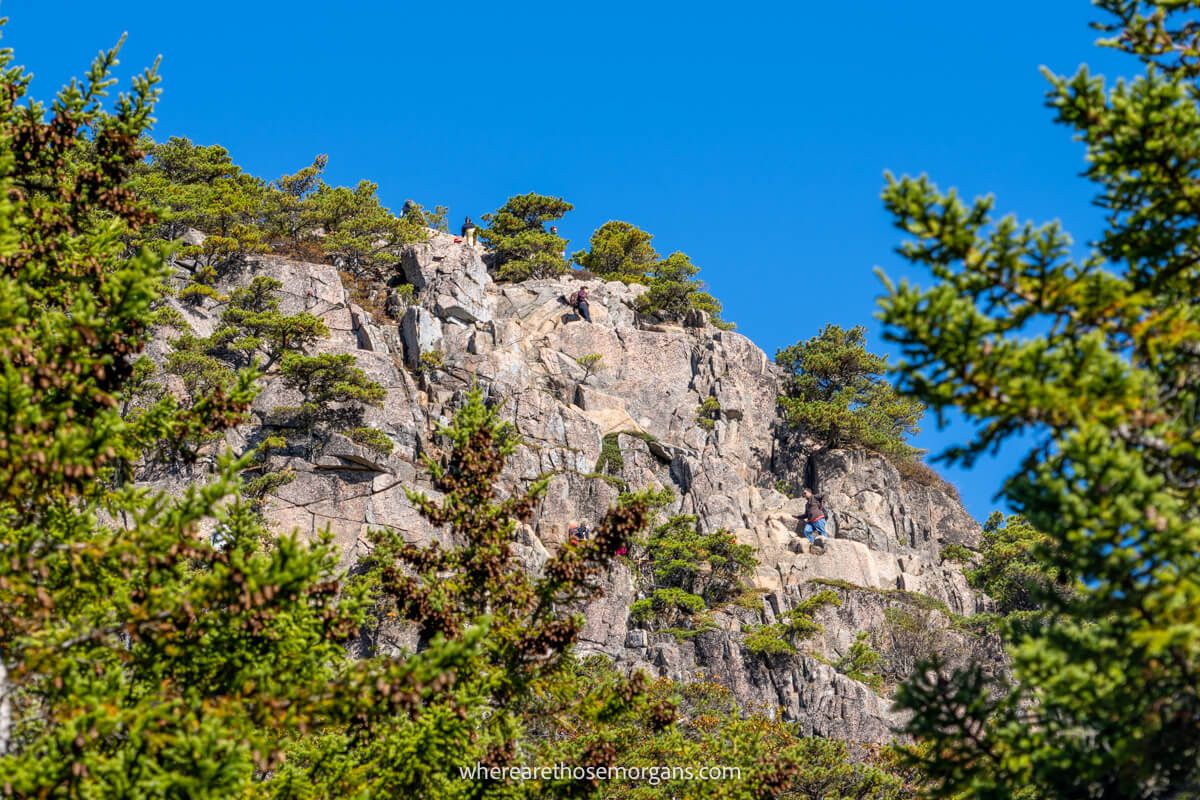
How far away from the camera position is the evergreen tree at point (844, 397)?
5766cm

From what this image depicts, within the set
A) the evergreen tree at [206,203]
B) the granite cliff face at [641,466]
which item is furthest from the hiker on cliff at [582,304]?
the evergreen tree at [206,203]

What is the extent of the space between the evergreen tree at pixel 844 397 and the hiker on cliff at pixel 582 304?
11.6 m

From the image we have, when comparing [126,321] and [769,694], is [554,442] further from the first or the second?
[126,321]

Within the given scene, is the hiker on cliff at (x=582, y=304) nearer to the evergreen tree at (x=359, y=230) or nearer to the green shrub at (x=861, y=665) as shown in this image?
the evergreen tree at (x=359, y=230)

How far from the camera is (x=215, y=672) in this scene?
10352 mm

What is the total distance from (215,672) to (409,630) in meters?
28.5

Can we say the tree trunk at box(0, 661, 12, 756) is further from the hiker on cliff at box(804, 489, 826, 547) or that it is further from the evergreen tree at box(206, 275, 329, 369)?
the hiker on cliff at box(804, 489, 826, 547)

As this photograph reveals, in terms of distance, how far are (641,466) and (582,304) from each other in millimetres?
11834

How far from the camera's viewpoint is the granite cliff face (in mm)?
42312

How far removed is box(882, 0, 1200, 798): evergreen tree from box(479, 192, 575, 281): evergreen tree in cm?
5335

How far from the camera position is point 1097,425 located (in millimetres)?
8289

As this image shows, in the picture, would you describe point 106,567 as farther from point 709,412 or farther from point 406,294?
point 709,412

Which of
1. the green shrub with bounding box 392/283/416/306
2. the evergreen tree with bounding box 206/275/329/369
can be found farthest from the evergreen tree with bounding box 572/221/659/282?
the evergreen tree with bounding box 206/275/329/369

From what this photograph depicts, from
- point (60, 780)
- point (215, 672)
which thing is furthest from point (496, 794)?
point (60, 780)
